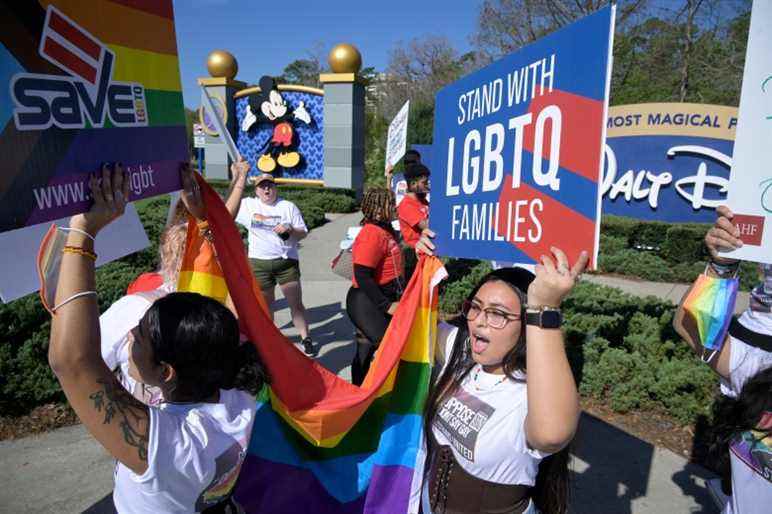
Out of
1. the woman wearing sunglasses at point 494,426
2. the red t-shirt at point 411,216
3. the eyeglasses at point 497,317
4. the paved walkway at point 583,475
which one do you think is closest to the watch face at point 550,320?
the woman wearing sunglasses at point 494,426

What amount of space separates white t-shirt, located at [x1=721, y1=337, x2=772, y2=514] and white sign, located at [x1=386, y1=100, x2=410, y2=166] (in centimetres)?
661

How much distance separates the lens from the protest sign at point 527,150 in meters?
1.44

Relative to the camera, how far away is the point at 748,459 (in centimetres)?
177

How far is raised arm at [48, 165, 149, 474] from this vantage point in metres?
1.22

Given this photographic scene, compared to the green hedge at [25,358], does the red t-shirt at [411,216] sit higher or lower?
higher

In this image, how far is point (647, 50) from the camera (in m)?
23.4

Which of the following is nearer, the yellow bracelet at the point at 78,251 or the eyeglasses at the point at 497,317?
the yellow bracelet at the point at 78,251

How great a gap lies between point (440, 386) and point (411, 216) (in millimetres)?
3859

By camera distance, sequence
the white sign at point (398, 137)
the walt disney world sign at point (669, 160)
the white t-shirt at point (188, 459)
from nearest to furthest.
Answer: the white t-shirt at point (188, 459) < the white sign at point (398, 137) < the walt disney world sign at point (669, 160)

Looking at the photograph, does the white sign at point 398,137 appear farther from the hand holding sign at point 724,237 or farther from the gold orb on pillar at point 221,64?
the gold orb on pillar at point 221,64

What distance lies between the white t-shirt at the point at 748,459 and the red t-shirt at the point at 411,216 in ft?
12.9

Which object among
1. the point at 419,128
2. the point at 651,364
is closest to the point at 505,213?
the point at 651,364

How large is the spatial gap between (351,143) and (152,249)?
1003 centimetres

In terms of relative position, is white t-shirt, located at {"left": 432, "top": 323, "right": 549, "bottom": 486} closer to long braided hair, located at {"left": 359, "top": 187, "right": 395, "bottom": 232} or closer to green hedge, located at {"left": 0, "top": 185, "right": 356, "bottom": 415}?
long braided hair, located at {"left": 359, "top": 187, "right": 395, "bottom": 232}
